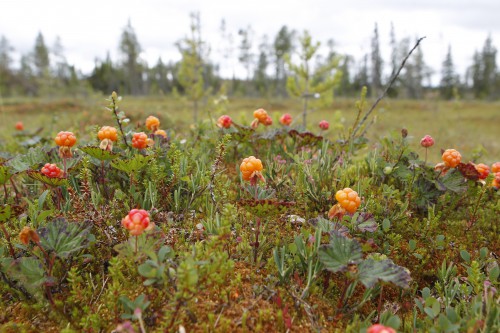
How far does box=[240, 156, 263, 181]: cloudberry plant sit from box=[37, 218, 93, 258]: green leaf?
2.77ft

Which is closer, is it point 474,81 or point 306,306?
point 306,306

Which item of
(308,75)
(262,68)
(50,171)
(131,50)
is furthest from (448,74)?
(50,171)

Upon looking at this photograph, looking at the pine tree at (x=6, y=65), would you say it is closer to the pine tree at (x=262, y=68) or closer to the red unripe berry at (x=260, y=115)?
the pine tree at (x=262, y=68)

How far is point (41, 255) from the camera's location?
5.26 feet

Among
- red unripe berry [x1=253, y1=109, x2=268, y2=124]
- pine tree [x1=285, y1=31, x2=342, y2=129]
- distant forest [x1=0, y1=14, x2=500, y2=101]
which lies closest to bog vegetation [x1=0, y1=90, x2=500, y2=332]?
red unripe berry [x1=253, y1=109, x2=268, y2=124]

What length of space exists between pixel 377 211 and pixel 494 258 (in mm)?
784

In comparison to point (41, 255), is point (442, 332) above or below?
below

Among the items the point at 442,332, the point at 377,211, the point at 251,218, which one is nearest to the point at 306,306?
the point at 442,332

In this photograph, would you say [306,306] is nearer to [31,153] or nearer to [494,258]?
[494,258]

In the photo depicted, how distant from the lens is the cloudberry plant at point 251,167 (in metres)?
1.86

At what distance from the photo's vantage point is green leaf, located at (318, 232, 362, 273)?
60.6 inches

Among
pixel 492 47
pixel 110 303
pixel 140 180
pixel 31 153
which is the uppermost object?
pixel 492 47

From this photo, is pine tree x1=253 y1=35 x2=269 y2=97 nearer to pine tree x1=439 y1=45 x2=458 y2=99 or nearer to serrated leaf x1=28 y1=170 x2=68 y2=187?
pine tree x1=439 y1=45 x2=458 y2=99

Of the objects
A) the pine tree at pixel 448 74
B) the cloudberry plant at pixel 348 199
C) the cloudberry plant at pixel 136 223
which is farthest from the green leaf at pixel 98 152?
the pine tree at pixel 448 74
